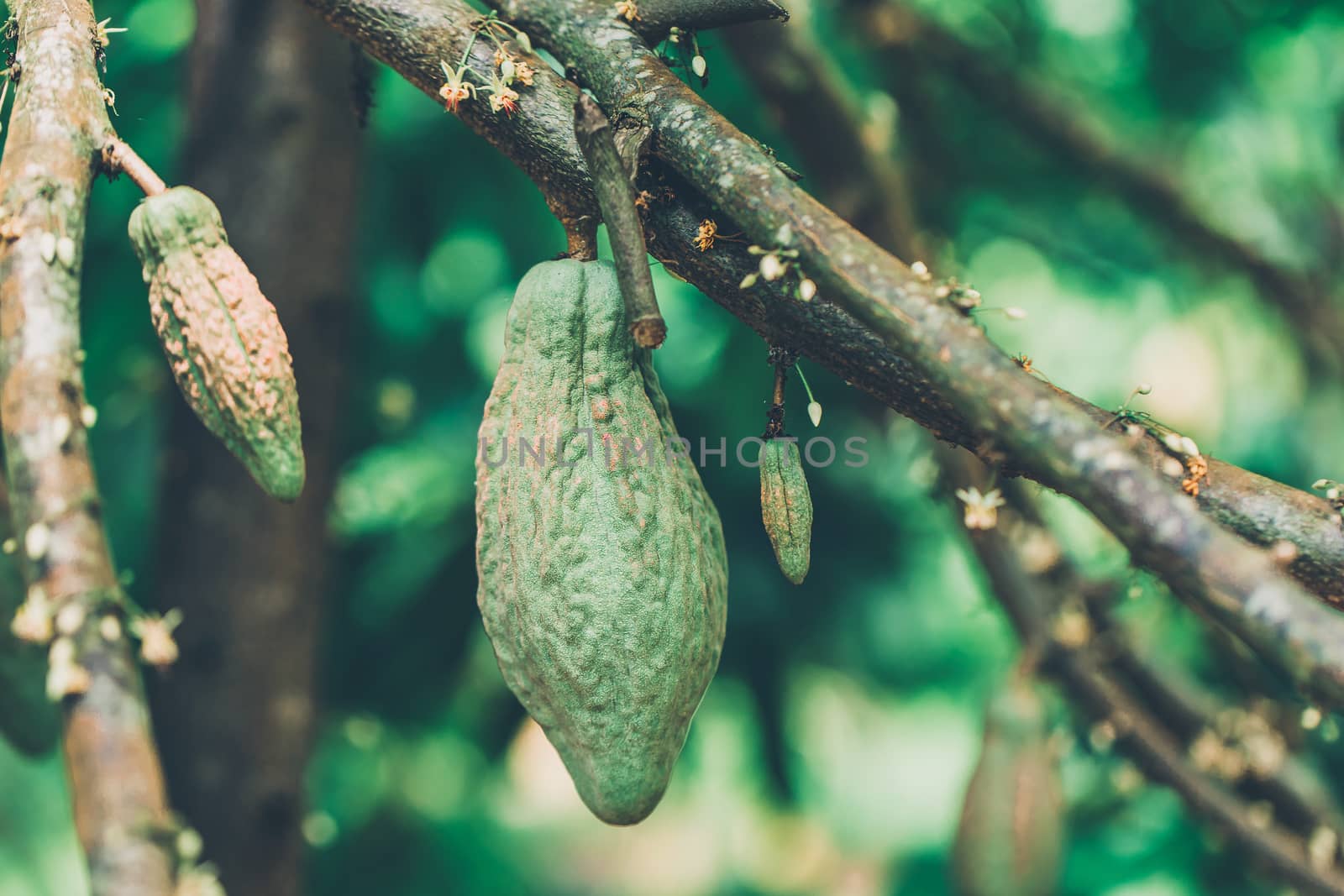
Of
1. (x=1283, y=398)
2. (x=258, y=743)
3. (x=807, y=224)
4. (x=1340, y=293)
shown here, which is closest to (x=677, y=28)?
(x=807, y=224)

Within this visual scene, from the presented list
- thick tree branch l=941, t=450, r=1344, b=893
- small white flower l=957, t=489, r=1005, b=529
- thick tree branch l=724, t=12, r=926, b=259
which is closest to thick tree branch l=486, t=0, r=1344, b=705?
small white flower l=957, t=489, r=1005, b=529

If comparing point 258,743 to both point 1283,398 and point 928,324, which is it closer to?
point 928,324

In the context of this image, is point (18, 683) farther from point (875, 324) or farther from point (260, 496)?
point (875, 324)

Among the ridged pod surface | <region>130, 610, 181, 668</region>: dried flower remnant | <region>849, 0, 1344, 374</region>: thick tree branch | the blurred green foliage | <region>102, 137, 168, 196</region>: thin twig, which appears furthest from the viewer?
the blurred green foliage

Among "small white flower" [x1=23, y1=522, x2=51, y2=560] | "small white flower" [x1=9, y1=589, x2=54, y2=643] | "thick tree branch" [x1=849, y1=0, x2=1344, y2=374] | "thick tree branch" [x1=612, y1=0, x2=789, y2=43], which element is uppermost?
"thick tree branch" [x1=612, y1=0, x2=789, y2=43]

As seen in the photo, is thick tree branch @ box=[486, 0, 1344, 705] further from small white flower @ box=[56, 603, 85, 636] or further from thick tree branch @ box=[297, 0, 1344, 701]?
small white flower @ box=[56, 603, 85, 636]
